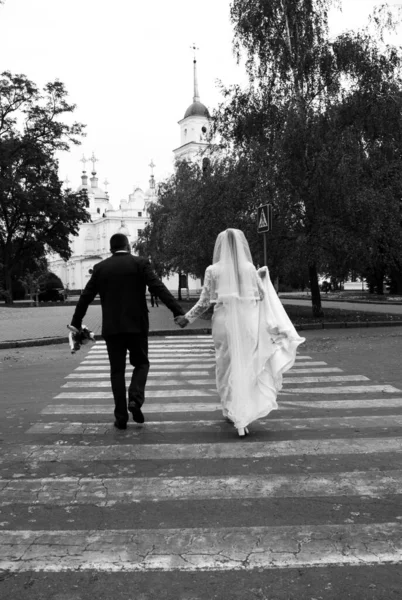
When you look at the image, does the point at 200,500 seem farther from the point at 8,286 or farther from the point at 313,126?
the point at 8,286

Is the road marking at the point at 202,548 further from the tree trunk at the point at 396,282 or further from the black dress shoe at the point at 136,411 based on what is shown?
the tree trunk at the point at 396,282

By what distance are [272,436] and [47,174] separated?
48.5 m

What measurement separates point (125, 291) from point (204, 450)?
1.76 m

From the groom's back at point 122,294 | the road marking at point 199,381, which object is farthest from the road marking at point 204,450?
the road marking at point 199,381

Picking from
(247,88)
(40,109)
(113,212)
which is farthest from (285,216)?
(113,212)

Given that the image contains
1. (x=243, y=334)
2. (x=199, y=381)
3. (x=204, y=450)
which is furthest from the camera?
(x=199, y=381)

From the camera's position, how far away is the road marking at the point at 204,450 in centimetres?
494

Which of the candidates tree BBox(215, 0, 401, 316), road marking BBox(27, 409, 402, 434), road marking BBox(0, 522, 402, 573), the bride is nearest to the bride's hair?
the bride

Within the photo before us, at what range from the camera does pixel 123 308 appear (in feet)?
19.1

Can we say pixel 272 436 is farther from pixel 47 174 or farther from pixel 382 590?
pixel 47 174

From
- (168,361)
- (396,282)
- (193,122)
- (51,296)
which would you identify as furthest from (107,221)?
(168,361)

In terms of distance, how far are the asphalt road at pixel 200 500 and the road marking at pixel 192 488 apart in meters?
0.01

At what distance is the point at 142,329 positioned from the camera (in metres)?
5.91

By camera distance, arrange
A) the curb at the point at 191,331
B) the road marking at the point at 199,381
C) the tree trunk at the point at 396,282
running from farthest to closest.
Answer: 1. the tree trunk at the point at 396,282
2. the curb at the point at 191,331
3. the road marking at the point at 199,381
